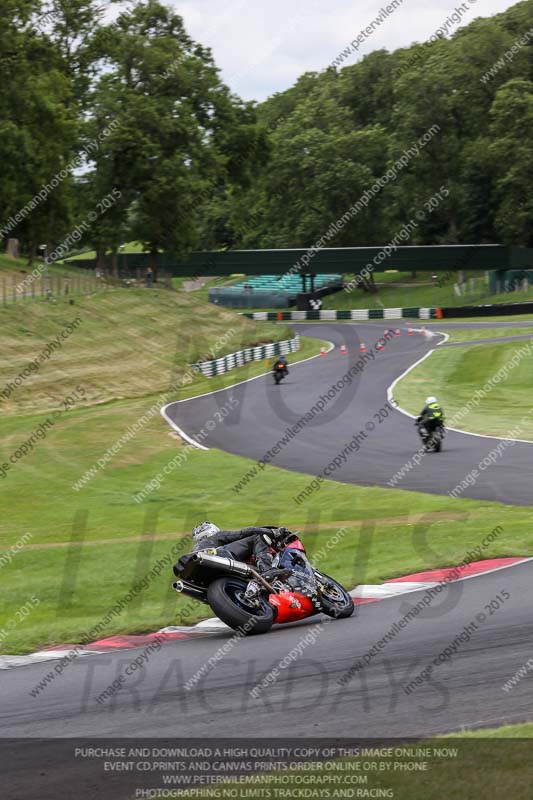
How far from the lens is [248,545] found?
10445mm

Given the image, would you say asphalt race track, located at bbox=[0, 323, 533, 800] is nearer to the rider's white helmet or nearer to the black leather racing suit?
the black leather racing suit

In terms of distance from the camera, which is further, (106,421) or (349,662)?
(106,421)

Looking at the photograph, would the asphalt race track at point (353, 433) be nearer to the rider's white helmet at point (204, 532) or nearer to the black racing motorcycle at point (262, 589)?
the black racing motorcycle at point (262, 589)

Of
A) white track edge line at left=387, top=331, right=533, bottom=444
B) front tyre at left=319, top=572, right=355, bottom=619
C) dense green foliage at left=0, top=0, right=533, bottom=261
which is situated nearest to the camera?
front tyre at left=319, top=572, right=355, bottom=619

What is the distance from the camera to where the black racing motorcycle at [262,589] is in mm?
9750

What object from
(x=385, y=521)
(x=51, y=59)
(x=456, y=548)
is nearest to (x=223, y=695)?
(x=456, y=548)

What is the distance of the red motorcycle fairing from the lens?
10.1 m

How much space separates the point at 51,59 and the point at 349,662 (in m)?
58.4

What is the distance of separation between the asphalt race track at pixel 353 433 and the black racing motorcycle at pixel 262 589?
789cm

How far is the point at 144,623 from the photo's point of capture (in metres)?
10.7

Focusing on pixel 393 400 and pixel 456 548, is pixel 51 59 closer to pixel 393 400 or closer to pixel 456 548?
pixel 393 400

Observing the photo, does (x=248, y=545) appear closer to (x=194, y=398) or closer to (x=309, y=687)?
(x=309, y=687)

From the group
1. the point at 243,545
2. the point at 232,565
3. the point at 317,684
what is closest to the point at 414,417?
the point at 243,545

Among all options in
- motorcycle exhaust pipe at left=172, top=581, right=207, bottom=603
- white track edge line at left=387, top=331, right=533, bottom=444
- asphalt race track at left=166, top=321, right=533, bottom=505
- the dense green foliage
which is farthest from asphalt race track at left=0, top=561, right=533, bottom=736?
the dense green foliage
